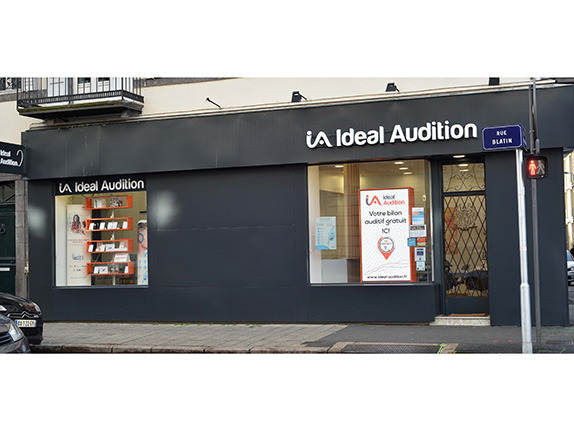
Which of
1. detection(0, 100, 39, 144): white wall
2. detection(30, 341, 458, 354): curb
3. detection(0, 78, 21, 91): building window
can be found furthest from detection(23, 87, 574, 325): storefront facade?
detection(30, 341, 458, 354): curb

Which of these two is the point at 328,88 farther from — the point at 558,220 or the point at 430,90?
the point at 558,220

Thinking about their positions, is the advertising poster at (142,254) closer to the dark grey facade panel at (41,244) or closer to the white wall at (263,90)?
the dark grey facade panel at (41,244)

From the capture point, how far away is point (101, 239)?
54.6ft

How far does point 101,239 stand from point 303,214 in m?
5.07

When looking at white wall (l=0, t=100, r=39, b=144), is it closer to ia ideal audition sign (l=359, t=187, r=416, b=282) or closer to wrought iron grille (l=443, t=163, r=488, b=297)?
ia ideal audition sign (l=359, t=187, r=416, b=282)

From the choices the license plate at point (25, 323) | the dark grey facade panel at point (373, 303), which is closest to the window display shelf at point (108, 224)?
the license plate at point (25, 323)

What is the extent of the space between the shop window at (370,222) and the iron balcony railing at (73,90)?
15.1ft

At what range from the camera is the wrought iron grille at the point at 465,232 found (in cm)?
1429

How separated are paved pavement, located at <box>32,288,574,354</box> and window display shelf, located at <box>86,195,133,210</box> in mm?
3000

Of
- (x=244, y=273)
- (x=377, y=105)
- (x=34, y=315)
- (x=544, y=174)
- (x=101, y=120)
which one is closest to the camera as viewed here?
(x=544, y=174)

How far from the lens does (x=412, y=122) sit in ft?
46.2

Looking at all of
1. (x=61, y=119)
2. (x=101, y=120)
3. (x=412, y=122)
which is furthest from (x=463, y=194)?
(x=61, y=119)

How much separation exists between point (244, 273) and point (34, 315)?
15.1ft

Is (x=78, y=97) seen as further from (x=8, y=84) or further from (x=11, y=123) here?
(x=8, y=84)
